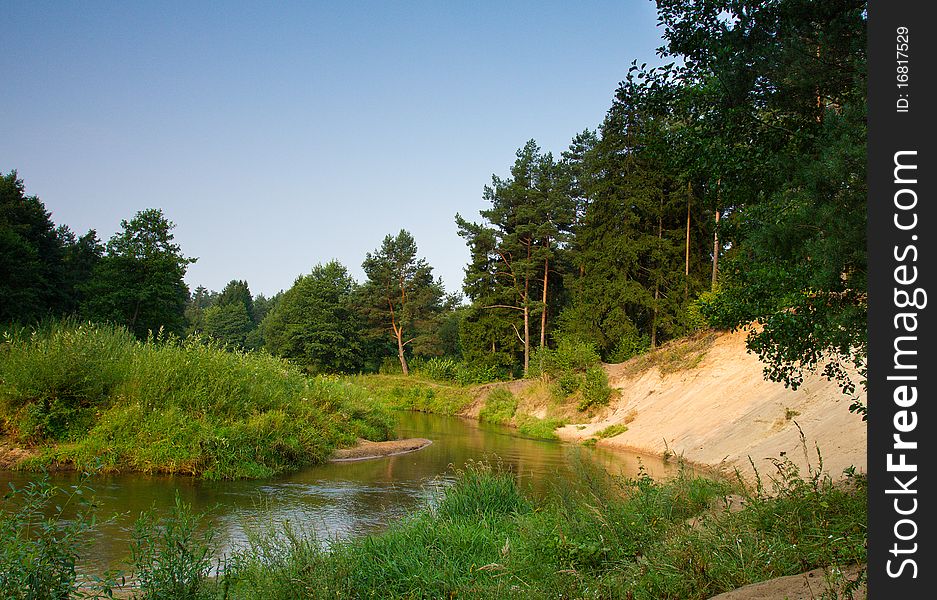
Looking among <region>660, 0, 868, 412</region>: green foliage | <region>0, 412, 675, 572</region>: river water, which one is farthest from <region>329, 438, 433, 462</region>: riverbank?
<region>660, 0, 868, 412</region>: green foliage

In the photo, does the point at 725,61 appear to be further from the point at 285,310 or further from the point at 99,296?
the point at 285,310

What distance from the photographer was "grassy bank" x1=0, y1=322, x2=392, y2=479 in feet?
56.2

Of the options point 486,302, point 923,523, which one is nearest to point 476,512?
point 923,523

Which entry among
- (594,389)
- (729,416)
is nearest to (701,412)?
(729,416)

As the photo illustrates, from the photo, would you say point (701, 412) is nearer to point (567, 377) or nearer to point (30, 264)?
point (567, 377)

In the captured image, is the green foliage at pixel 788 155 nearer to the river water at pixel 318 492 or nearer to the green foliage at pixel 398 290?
the river water at pixel 318 492

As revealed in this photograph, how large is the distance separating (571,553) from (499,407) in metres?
31.6

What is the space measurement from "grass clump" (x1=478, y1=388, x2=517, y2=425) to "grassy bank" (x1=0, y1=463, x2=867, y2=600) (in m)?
27.4

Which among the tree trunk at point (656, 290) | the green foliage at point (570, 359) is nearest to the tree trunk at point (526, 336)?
the tree trunk at point (656, 290)

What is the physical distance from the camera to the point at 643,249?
39000 millimetres

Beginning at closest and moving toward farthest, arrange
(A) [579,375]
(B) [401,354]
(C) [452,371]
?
(A) [579,375] → (C) [452,371] → (B) [401,354]

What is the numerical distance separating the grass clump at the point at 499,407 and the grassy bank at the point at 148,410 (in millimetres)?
16409

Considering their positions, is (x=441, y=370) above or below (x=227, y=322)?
below

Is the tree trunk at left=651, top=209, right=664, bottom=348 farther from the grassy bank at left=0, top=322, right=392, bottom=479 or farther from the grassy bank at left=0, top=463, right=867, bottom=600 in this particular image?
the grassy bank at left=0, top=463, right=867, bottom=600
